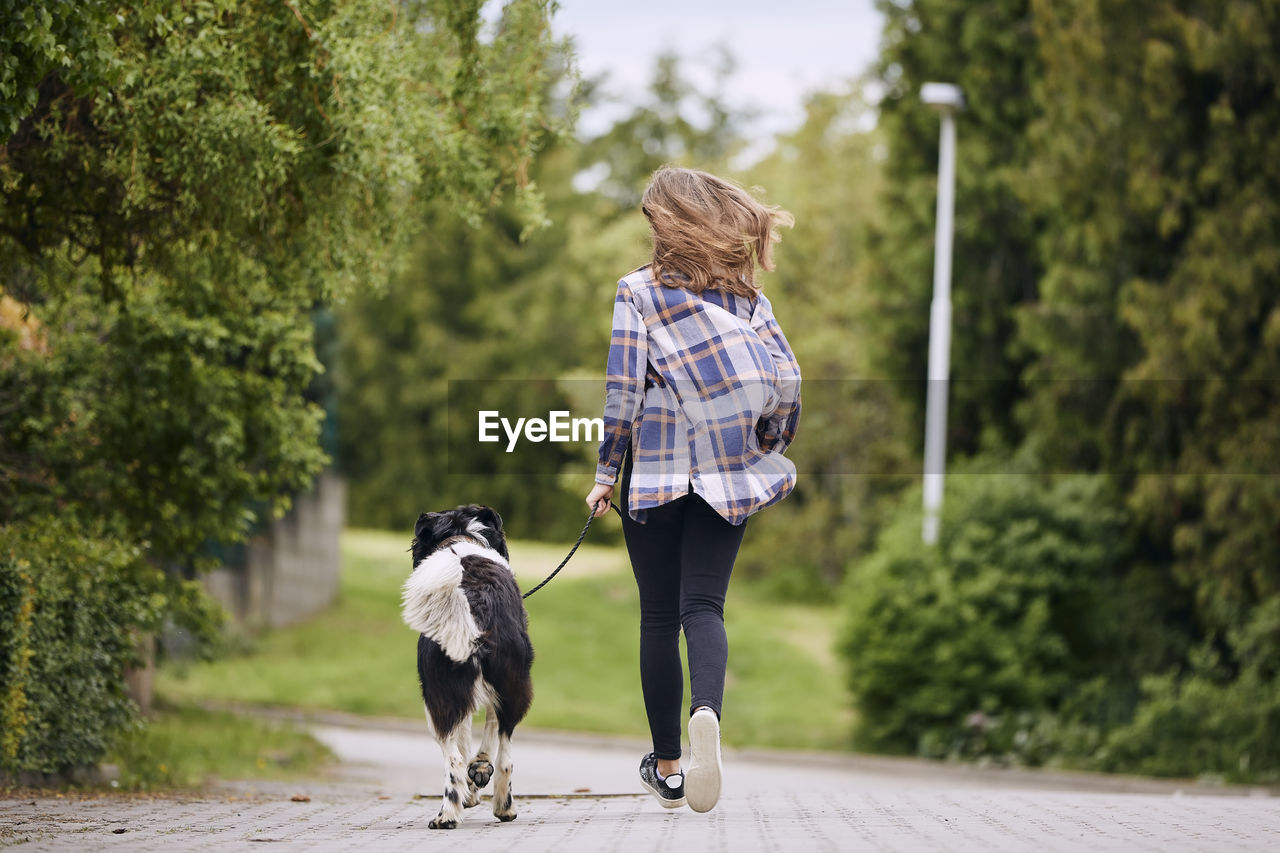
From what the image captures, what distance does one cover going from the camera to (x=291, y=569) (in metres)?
29.2

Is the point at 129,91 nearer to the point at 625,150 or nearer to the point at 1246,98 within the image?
the point at 1246,98

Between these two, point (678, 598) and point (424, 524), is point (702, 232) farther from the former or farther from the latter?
point (424, 524)

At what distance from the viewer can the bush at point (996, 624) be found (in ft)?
63.0

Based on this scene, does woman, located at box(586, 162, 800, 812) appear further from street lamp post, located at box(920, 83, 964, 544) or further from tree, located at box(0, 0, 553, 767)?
street lamp post, located at box(920, 83, 964, 544)

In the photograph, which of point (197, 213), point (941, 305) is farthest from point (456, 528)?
point (941, 305)

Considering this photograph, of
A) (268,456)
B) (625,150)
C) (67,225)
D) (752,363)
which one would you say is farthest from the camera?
(625,150)

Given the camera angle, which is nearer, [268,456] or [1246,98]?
[268,456]


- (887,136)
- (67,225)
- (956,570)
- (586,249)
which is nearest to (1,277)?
(67,225)

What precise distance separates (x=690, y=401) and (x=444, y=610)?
1.25 m

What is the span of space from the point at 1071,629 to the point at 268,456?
11.9m

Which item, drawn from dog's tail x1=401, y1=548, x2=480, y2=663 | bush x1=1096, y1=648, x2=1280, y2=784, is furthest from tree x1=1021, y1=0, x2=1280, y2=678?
dog's tail x1=401, y1=548, x2=480, y2=663

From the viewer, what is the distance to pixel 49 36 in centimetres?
688

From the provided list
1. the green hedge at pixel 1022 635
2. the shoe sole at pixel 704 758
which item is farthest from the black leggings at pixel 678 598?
the green hedge at pixel 1022 635

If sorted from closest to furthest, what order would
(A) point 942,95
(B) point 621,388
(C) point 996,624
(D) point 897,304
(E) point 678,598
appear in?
(B) point 621,388, (E) point 678,598, (C) point 996,624, (A) point 942,95, (D) point 897,304
